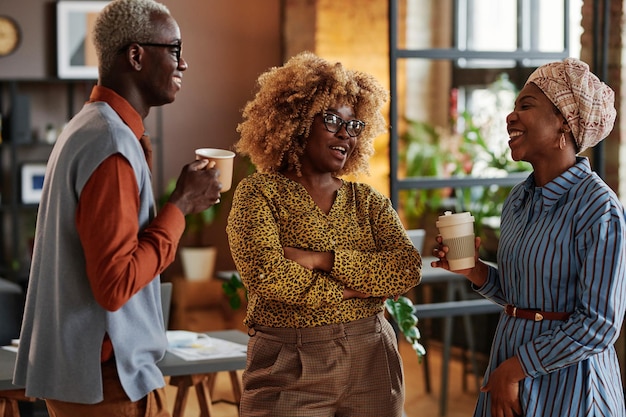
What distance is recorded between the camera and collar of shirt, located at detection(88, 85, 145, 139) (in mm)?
1901

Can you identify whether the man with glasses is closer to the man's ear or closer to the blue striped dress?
the man's ear

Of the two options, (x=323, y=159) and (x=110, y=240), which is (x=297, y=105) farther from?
(x=110, y=240)

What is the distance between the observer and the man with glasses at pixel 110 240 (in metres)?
1.78

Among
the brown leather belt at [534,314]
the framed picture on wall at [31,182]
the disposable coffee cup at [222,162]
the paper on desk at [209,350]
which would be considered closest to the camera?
the disposable coffee cup at [222,162]

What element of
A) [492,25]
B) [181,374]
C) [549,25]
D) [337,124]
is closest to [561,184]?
[337,124]

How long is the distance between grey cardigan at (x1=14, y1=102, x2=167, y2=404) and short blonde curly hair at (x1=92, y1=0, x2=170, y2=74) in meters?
0.12

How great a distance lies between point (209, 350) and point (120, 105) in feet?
5.82

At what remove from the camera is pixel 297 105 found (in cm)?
237

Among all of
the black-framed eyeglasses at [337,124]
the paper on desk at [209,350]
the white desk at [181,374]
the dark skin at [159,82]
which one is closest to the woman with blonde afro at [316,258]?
the black-framed eyeglasses at [337,124]

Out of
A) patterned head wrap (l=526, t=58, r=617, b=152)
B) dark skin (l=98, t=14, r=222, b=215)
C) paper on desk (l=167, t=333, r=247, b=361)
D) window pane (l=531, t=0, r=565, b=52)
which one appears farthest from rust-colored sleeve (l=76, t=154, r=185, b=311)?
window pane (l=531, t=0, r=565, b=52)

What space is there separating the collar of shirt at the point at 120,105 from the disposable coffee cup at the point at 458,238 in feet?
2.57

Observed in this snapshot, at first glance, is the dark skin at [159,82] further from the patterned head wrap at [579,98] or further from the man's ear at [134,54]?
the patterned head wrap at [579,98]

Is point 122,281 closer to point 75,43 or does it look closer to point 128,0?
point 128,0

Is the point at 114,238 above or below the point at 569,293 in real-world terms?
above
